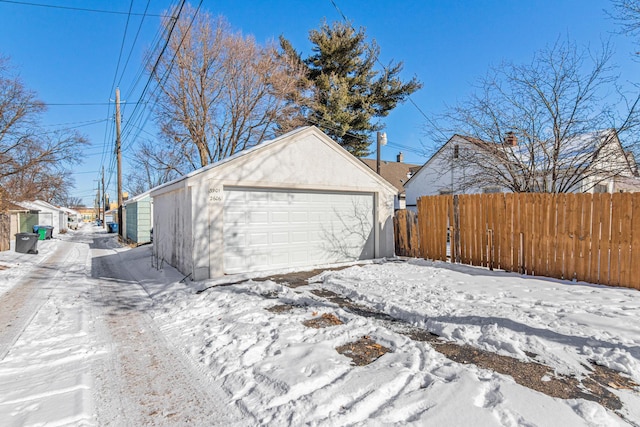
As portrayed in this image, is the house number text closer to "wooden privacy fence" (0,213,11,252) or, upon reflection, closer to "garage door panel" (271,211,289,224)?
"garage door panel" (271,211,289,224)

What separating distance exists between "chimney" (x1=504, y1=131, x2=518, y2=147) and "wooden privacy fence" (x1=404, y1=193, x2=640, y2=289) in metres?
2.03

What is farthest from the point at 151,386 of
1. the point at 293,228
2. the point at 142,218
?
the point at 142,218

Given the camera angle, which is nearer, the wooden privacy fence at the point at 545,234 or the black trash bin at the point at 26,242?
the wooden privacy fence at the point at 545,234

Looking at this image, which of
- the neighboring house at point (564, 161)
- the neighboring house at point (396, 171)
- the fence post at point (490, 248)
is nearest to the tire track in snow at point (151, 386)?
the fence post at point (490, 248)

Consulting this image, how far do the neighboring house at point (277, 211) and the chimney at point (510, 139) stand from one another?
131 inches

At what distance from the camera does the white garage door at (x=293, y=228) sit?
7.34 metres

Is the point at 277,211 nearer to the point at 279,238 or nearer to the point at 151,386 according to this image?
the point at 279,238

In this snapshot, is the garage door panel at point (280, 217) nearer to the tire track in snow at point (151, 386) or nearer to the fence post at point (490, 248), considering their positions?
the tire track in snow at point (151, 386)

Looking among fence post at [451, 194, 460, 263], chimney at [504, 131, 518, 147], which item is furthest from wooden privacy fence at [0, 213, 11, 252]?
chimney at [504, 131, 518, 147]

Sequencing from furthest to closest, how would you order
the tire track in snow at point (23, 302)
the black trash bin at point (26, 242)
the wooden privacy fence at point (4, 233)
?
the wooden privacy fence at point (4, 233) → the black trash bin at point (26, 242) → the tire track in snow at point (23, 302)

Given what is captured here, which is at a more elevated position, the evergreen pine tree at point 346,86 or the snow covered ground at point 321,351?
the evergreen pine tree at point 346,86

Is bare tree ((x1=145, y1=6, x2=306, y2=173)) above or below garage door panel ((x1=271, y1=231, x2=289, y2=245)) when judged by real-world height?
above

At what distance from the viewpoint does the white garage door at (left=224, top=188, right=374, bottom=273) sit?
734 cm

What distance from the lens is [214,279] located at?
675 centimetres
